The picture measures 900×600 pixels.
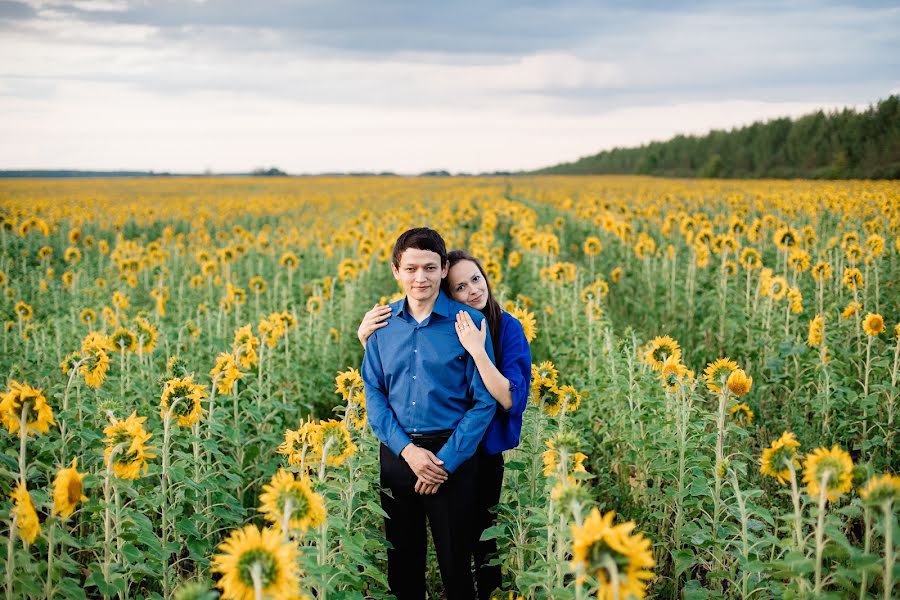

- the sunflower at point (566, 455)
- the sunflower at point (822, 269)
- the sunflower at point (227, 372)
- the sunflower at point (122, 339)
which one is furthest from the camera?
the sunflower at point (822, 269)

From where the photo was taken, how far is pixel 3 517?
2.15 metres

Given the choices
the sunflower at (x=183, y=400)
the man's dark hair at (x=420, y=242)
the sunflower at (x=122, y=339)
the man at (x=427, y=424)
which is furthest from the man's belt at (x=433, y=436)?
the sunflower at (x=122, y=339)

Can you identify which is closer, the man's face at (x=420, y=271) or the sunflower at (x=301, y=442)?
the sunflower at (x=301, y=442)

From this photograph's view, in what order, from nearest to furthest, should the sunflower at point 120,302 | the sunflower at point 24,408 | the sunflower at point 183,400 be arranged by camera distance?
the sunflower at point 24,408 < the sunflower at point 183,400 < the sunflower at point 120,302

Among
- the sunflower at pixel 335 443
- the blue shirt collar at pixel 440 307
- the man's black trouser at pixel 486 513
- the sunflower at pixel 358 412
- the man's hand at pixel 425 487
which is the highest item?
the blue shirt collar at pixel 440 307

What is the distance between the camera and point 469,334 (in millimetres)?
2980

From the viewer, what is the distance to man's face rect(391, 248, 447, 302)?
9.98ft

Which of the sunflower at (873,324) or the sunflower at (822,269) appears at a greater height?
the sunflower at (822,269)

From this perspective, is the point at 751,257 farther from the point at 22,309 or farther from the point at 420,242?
the point at 22,309

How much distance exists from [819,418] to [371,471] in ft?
12.6

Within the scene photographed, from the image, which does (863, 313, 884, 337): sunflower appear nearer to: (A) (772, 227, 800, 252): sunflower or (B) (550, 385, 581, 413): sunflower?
(B) (550, 385, 581, 413): sunflower

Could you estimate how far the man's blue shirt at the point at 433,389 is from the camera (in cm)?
298

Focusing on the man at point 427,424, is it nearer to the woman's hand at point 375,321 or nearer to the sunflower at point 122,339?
the woman's hand at point 375,321

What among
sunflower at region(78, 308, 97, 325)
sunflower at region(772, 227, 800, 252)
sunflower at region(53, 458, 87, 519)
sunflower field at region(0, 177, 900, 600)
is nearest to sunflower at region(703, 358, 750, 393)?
sunflower field at region(0, 177, 900, 600)
